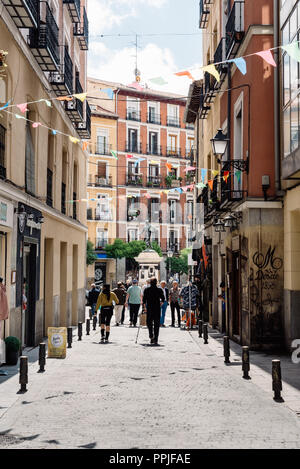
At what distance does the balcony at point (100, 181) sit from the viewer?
52.2 m

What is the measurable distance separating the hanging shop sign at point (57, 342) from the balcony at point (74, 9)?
11.5 m

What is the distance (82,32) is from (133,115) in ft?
106

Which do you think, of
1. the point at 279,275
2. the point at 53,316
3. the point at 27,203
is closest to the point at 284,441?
the point at 279,275

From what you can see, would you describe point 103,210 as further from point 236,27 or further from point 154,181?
point 236,27

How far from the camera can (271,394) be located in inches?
347

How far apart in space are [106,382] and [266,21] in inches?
368

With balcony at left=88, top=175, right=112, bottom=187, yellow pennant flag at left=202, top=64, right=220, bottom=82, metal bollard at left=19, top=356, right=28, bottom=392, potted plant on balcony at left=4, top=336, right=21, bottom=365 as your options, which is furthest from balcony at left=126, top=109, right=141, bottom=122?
metal bollard at left=19, top=356, right=28, bottom=392

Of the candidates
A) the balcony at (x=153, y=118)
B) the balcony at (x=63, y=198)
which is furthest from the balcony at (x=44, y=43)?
Answer: the balcony at (x=153, y=118)

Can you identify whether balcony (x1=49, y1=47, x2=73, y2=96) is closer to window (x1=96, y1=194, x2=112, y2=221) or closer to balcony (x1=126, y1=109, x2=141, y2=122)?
window (x1=96, y1=194, x2=112, y2=221)

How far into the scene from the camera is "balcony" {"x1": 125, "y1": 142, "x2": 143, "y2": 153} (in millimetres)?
54594

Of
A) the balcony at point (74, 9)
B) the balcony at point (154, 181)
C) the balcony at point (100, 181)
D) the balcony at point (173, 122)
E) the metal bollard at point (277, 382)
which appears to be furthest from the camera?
the balcony at point (173, 122)

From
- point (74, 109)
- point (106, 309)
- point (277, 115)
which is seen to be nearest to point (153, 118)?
point (74, 109)

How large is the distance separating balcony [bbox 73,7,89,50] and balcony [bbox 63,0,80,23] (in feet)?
1.91

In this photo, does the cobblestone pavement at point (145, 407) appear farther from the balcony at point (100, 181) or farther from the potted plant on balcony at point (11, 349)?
the balcony at point (100, 181)
